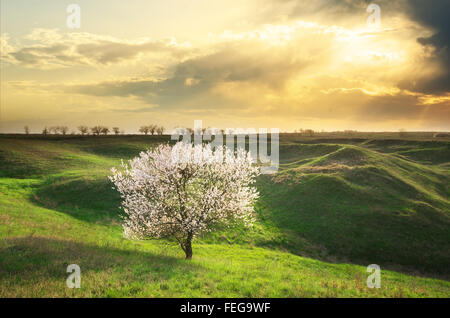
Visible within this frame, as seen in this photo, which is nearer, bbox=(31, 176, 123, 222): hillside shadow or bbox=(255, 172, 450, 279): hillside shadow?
bbox=(255, 172, 450, 279): hillside shadow

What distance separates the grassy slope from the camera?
15.6 meters

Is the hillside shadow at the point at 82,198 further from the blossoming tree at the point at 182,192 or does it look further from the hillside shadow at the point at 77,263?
the blossoming tree at the point at 182,192

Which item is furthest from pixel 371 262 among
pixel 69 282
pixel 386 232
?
pixel 69 282

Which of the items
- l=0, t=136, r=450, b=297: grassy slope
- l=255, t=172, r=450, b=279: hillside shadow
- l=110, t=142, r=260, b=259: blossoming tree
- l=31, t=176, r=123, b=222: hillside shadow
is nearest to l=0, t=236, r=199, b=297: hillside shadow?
l=0, t=136, r=450, b=297: grassy slope

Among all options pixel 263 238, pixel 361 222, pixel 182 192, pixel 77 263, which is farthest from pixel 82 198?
pixel 361 222

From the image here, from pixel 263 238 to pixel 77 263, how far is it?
26111 millimetres

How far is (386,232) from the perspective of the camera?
38219 mm

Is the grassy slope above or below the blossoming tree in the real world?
below

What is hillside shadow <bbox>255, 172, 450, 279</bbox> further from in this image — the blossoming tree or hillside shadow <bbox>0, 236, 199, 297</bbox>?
hillside shadow <bbox>0, 236, 199, 297</bbox>

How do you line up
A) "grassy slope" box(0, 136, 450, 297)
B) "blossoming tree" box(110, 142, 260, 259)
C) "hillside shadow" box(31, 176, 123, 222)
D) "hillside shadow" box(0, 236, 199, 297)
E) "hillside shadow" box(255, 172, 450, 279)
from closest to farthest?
"hillside shadow" box(0, 236, 199, 297), "grassy slope" box(0, 136, 450, 297), "blossoming tree" box(110, 142, 260, 259), "hillside shadow" box(255, 172, 450, 279), "hillside shadow" box(31, 176, 123, 222)

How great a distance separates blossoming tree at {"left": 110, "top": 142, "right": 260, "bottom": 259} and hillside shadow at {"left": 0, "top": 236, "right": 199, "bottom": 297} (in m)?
2.84

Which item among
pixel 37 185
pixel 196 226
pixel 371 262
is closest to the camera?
pixel 196 226
